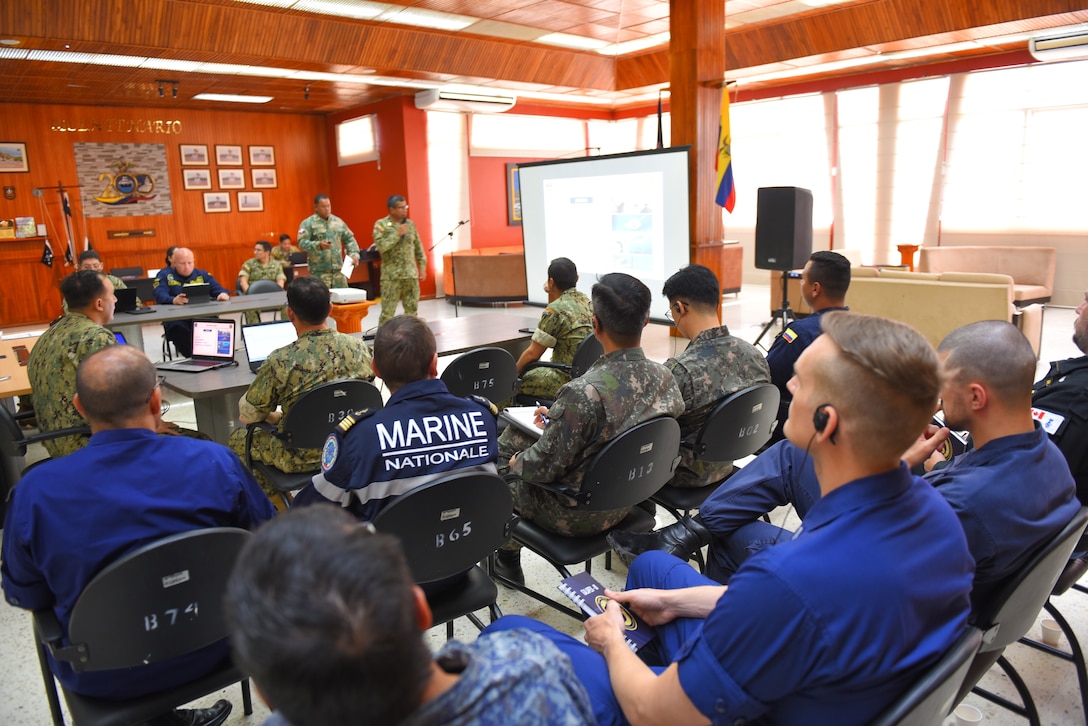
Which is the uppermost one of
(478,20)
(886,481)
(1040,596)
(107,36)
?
(478,20)

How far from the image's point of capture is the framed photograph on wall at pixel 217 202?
428 inches

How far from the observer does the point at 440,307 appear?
34.8ft

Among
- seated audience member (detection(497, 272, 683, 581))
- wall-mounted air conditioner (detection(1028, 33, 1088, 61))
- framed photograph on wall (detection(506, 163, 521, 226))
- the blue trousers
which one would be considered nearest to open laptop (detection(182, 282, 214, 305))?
A: seated audience member (detection(497, 272, 683, 581))

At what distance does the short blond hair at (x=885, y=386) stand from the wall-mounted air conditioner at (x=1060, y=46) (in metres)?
8.02

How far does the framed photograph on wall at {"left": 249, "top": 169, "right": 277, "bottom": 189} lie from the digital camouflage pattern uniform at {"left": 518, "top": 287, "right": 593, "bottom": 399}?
9.02 metres

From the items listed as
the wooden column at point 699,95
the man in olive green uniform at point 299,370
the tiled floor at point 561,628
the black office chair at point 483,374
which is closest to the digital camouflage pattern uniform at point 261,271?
the wooden column at point 699,95

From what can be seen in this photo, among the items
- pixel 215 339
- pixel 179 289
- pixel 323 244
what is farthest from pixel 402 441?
pixel 323 244

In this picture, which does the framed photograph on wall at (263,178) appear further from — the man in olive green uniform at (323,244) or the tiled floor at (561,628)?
the tiled floor at (561,628)

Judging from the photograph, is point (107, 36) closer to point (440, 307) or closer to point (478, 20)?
point (478, 20)

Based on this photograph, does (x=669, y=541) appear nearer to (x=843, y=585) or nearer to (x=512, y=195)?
(x=843, y=585)

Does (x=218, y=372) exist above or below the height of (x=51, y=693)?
above

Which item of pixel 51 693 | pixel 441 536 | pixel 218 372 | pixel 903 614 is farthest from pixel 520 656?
pixel 218 372

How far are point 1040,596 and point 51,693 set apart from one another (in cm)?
229

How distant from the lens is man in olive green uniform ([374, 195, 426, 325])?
25.2 feet
